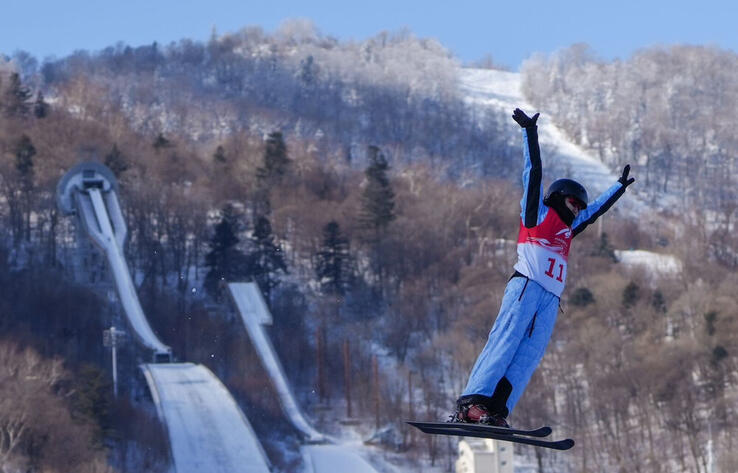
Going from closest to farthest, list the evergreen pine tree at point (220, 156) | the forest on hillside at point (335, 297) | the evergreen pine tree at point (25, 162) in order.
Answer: the forest on hillside at point (335, 297)
the evergreen pine tree at point (25, 162)
the evergreen pine tree at point (220, 156)

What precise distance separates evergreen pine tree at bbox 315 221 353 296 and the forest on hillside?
0.25 ft

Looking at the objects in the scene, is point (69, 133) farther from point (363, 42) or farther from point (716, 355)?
point (363, 42)

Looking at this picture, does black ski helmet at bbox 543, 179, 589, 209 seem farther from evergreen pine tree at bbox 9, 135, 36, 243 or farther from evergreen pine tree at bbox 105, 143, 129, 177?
evergreen pine tree at bbox 105, 143, 129, 177

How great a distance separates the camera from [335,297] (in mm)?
43750

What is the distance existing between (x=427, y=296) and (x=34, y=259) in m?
11.8

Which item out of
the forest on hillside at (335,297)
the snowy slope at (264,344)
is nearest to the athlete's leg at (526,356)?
the forest on hillside at (335,297)

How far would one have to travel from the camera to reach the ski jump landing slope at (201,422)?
100 feet

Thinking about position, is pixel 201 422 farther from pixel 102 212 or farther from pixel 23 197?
pixel 23 197

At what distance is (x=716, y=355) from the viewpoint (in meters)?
36.5

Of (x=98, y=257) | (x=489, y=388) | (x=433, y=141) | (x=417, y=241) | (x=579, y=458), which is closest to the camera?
(x=489, y=388)

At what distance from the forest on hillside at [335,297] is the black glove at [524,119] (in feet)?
69.7

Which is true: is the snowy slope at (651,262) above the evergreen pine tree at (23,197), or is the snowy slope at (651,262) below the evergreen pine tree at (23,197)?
below

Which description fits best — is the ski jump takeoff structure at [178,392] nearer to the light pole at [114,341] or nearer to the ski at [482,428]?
the light pole at [114,341]

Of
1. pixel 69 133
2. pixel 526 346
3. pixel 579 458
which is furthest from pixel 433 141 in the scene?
pixel 526 346
